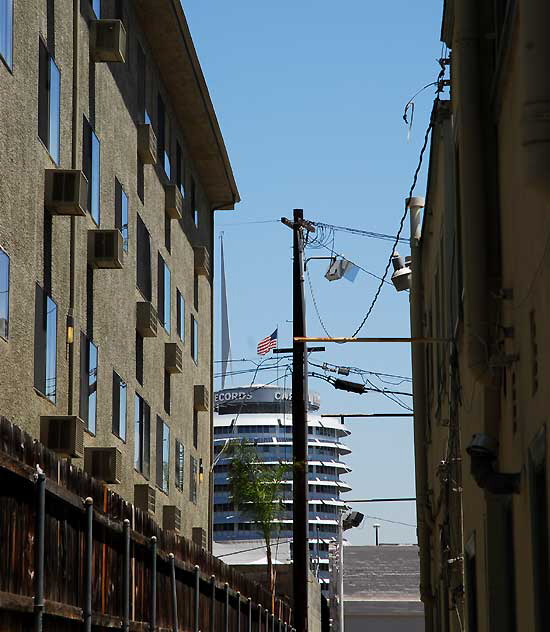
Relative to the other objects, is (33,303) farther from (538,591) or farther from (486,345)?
(538,591)

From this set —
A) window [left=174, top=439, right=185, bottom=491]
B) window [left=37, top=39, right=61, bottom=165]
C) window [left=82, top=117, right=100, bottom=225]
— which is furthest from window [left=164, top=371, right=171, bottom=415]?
window [left=37, top=39, right=61, bottom=165]

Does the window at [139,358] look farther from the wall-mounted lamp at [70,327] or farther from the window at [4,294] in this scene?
the window at [4,294]

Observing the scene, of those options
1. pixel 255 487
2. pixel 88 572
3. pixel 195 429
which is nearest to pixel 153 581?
pixel 88 572

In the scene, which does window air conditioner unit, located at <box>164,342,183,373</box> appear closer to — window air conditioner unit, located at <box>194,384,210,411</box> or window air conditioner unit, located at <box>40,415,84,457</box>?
window air conditioner unit, located at <box>194,384,210,411</box>

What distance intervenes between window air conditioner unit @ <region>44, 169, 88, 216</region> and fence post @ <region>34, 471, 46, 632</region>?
1064cm


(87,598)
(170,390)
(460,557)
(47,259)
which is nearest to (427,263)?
(47,259)

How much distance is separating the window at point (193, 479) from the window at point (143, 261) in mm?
7135

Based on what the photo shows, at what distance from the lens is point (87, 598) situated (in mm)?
9289

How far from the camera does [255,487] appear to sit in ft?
183

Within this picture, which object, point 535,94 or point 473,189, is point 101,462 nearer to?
point 473,189

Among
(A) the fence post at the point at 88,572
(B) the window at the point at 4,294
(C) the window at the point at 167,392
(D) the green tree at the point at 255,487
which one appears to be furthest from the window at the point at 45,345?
(D) the green tree at the point at 255,487

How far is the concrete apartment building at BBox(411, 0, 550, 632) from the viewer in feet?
22.5

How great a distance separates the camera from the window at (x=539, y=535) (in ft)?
24.8

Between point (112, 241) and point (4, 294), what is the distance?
15.9 feet
